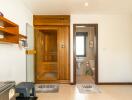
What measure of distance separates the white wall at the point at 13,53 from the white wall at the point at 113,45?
7.18 ft

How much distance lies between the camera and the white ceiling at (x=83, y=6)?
4406 mm

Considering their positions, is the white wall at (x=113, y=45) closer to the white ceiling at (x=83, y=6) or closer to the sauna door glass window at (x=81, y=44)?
the white ceiling at (x=83, y=6)

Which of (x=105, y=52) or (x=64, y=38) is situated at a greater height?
(x=64, y=38)

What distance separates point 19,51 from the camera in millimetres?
4184

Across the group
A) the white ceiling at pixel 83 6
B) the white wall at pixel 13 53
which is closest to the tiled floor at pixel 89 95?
the white wall at pixel 13 53

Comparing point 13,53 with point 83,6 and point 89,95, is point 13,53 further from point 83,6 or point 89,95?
point 83,6

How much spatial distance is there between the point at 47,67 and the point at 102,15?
3.53 metres

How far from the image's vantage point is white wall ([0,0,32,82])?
3.18 meters

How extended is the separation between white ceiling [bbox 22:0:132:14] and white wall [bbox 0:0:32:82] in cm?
43

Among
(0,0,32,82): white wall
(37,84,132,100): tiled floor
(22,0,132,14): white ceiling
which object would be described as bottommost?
(37,84,132,100): tiled floor

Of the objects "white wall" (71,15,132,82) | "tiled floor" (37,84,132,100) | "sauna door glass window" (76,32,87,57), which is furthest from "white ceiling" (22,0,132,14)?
"sauna door glass window" (76,32,87,57)

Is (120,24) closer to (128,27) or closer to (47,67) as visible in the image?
(128,27)

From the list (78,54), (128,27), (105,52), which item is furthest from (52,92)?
(78,54)

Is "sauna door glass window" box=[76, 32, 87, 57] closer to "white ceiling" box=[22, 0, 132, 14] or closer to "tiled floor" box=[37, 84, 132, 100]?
"white ceiling" box=[22, 0, 132, 14]
